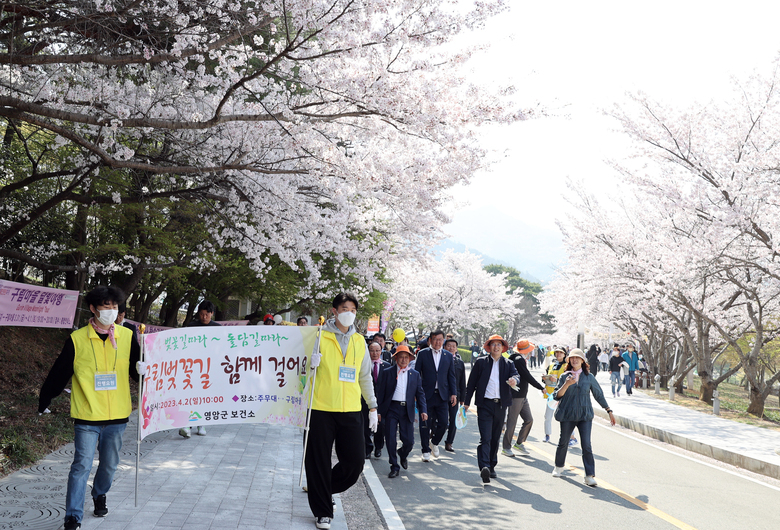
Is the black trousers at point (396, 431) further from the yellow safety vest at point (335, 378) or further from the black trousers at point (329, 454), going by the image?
the yellow safety vest at point (335, 378)

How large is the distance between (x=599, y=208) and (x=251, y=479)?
2107cm

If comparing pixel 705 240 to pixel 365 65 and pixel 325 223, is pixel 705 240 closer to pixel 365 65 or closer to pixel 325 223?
pixel 325 223

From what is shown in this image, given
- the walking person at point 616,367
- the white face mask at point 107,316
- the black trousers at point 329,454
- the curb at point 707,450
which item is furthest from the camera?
the walking person at point 616,367

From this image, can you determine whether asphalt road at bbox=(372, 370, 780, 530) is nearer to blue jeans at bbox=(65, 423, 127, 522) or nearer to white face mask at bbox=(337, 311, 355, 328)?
white face mask at bbox=(337, 311, 355, 328)

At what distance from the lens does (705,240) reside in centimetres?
1681

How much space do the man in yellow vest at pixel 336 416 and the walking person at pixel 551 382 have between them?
5.12 meters

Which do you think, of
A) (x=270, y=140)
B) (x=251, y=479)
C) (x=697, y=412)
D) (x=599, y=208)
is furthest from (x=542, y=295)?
(x=251, y=479)

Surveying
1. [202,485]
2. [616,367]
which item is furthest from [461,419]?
[616,367]

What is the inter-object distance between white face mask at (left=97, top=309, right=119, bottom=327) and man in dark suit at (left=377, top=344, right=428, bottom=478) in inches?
176

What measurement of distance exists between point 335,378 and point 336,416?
33cm

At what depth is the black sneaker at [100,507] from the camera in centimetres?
549

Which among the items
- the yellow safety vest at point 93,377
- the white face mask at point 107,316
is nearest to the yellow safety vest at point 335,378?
the yellow safety vest at point 93,377

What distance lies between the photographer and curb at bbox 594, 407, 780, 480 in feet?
34.7

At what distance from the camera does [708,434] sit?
46.0 feet
